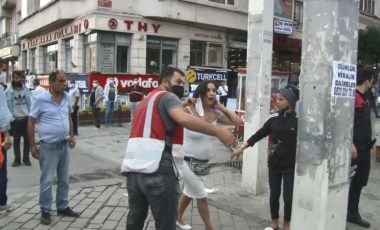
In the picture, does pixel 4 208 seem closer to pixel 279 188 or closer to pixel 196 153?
pixel 196 153

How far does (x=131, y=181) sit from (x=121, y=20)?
62.8ft

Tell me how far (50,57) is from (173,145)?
2709cm

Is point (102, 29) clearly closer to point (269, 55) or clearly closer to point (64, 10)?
point (64, 10)

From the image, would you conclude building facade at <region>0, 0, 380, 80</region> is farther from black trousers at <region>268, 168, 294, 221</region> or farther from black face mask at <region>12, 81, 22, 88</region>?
black trousers at <region>268, 168, 294, 221</region>

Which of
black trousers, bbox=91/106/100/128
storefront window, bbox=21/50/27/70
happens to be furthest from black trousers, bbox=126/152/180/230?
storefront window, bbox=21/50/27/70

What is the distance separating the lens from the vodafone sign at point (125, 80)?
20.2m

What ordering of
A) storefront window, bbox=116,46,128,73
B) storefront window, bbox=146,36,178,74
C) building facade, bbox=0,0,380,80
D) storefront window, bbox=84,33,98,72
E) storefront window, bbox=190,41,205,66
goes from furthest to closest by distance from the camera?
storefront window, bbox=190,41,205,66
storefront window, bbox=146,36,178,74
storefront window, bbox=116,46,128,73
storefront window, bbox=84,33,98,72
building facade, bbox=0,0,380,80

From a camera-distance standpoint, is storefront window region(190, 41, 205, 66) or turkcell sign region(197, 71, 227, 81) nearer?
turkcell sign region(197, 71, 227, 81)

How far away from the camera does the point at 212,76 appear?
24.7 meters

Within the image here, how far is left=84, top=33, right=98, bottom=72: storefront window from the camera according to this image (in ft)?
→ 73.3

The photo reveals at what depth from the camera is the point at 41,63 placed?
3048cm

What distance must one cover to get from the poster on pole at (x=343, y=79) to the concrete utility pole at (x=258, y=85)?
9.53ft

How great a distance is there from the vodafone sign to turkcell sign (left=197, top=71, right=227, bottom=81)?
2.92 m

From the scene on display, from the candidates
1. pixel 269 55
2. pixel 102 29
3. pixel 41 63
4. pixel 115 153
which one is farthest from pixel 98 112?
pixel 41 63
